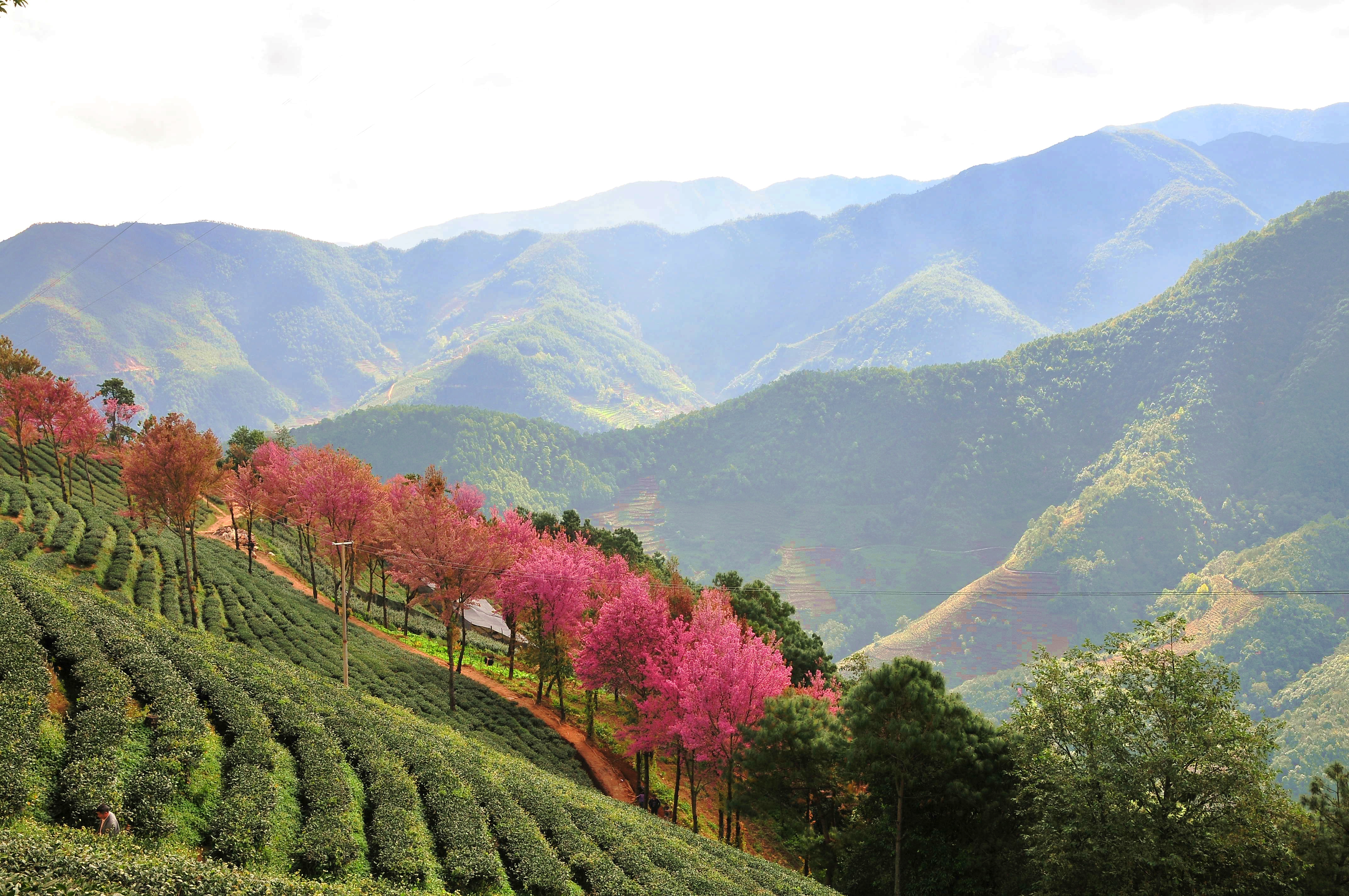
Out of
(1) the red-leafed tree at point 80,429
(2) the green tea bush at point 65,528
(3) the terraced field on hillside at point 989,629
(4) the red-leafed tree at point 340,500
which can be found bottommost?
(3) the terraced field on hillside at point 989,629

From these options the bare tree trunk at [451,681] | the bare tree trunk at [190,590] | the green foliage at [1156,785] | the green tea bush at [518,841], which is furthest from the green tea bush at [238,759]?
the green foliage at [1156,785]

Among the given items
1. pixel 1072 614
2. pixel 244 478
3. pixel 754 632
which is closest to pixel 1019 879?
pixel 754 632

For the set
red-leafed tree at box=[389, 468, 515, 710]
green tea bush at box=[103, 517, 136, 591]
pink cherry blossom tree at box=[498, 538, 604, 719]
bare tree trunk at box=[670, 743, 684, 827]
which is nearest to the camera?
bare tree trunk at box=[670, 743, 684, 827]

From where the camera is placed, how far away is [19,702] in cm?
1255

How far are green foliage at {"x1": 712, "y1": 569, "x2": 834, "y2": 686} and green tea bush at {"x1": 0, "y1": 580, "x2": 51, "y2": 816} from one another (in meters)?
31.7

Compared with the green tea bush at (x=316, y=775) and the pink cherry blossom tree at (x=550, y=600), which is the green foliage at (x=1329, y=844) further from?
the pink cherry blossom tree at (x=550, y=600)

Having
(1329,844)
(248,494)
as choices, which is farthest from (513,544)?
(1329,844)

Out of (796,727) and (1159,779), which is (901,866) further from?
(1159,779)

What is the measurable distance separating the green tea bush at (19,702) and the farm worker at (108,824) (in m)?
1.01

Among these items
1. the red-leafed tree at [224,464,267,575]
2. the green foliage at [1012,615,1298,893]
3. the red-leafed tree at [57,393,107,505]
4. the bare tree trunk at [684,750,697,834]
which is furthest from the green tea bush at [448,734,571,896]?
the red-leafed tree at [57,393,107,505]

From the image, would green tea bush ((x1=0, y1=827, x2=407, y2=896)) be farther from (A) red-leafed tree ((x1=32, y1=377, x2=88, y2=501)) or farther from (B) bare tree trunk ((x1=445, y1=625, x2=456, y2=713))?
(A) red-leafed tree ((x1=32, y1=377, x2=88, y2=501))

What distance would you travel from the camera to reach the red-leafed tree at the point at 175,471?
97.3ft

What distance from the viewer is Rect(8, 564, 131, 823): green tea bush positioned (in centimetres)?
1177

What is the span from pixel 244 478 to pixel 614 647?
26.0 meters
